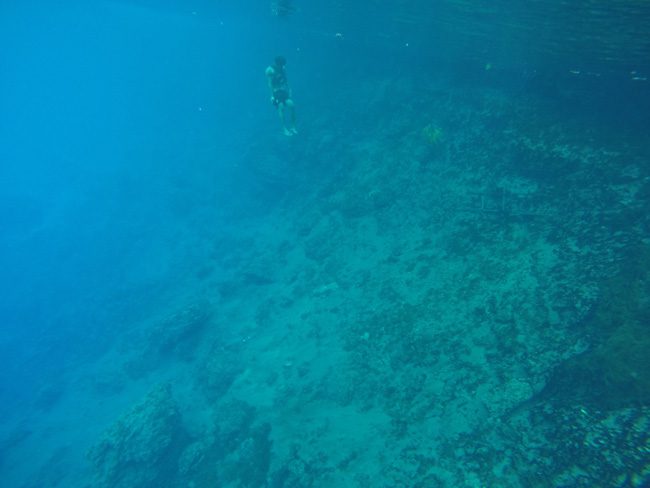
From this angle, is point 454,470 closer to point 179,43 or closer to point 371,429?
point 371,429

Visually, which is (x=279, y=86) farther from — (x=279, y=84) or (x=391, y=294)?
(x=391, y=294)

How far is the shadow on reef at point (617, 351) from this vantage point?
4.99 metres

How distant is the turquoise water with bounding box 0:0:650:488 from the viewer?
6.11 meters

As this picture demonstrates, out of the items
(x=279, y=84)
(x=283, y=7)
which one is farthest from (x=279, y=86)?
(x=283, y=7)

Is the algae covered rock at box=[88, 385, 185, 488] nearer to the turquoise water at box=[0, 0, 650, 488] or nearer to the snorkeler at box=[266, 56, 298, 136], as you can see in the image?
the turquoise water at box=[0, 0, 650, 488]

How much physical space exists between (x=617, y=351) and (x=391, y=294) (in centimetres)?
527

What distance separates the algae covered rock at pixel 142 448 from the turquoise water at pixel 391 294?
0.22 ft

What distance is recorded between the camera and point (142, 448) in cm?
1048

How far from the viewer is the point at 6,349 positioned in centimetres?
2200

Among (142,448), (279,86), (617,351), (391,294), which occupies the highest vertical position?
(279,86)

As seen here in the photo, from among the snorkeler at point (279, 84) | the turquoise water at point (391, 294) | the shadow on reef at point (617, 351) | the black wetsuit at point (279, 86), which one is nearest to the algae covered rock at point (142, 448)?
the turquoise water at point (391, 294)

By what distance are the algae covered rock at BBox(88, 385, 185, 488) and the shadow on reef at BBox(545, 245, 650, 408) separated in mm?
10663

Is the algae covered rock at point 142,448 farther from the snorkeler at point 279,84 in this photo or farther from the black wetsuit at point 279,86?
the black wetsuit at point 279,86

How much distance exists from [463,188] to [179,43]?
Answer: 596 feet
